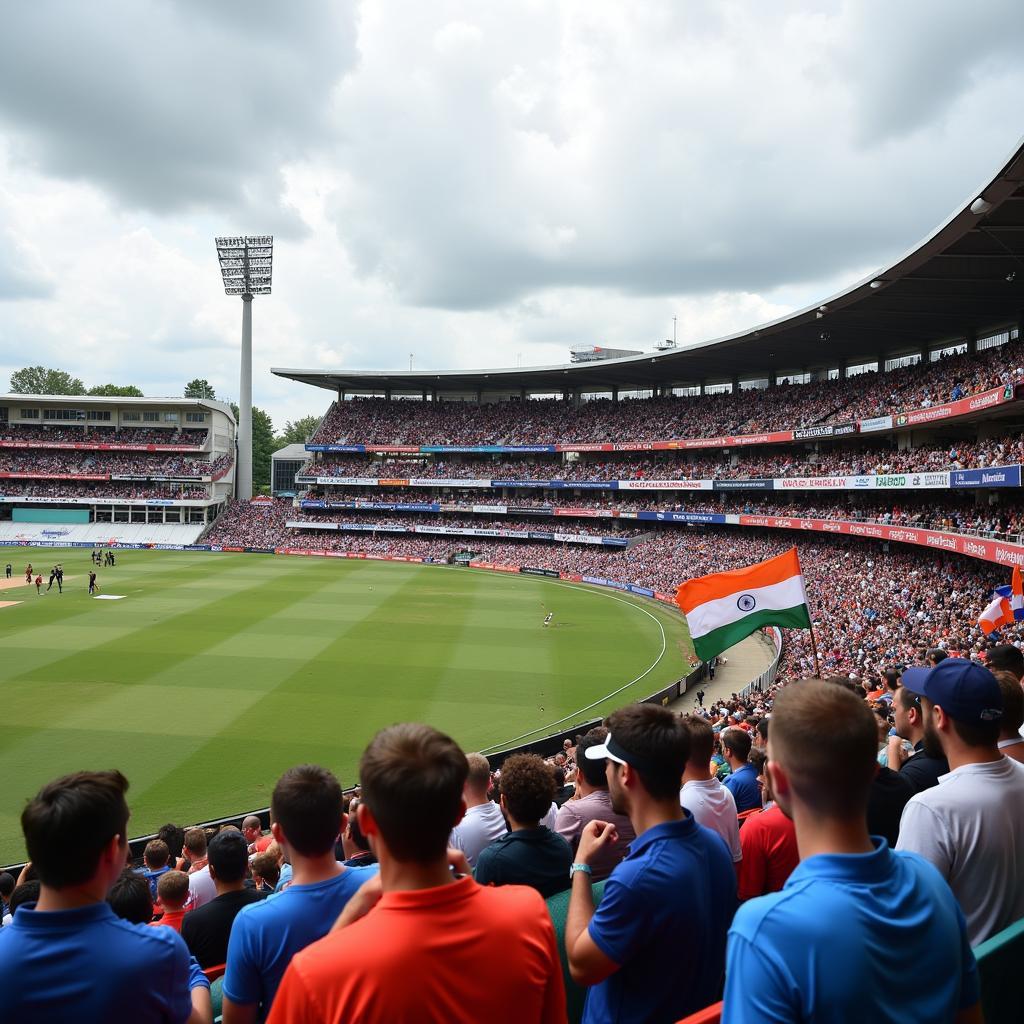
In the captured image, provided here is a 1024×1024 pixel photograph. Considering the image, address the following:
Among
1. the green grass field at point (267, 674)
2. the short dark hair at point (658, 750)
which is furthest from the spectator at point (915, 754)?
the green grass field at point (267, 674)

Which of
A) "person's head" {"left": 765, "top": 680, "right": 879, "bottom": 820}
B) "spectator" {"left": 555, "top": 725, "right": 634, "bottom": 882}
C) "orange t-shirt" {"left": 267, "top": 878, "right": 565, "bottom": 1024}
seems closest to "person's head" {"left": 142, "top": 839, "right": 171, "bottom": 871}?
"spectator" {"left": 555, "top": 725, "right": 634, "bottom": 882}

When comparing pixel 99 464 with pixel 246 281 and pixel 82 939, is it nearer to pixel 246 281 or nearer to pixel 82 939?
pixel 246 281

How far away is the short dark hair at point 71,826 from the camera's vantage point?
267 cm

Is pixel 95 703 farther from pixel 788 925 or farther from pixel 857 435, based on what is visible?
pixel 857 435

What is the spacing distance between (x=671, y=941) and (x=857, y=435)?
44.0 metres

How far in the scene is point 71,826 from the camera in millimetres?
2719

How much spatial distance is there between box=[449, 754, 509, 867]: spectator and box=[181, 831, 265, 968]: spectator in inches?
50.8

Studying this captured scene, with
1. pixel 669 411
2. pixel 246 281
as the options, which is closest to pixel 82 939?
pixel 669 411

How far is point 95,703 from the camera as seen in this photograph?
2278 centimetres

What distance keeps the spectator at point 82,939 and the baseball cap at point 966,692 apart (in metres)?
3.33

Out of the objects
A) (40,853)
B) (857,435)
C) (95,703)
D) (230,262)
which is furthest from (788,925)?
(230,262)

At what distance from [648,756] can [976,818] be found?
57.6 inches

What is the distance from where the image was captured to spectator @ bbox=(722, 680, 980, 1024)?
1943 mm

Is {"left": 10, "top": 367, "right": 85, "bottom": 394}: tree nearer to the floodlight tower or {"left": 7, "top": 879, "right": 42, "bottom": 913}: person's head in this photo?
the floodlight tower
